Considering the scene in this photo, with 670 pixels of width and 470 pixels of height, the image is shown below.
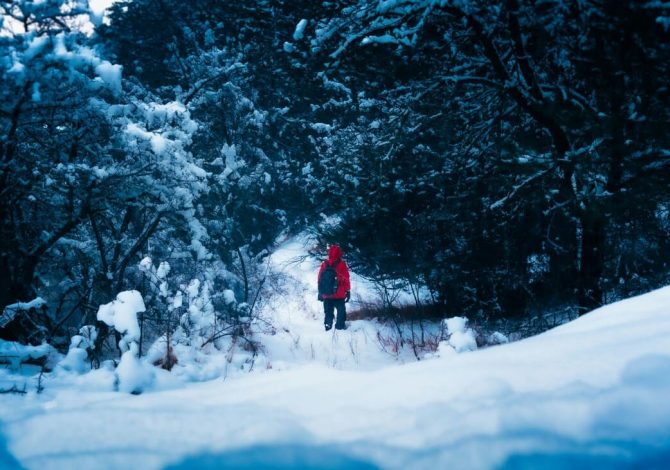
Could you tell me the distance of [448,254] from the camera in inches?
292

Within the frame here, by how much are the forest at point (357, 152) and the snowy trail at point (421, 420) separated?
242 cm

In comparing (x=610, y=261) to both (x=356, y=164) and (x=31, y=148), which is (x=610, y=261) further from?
(x=31, y=148)

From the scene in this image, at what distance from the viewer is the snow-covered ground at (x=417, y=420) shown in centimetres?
108

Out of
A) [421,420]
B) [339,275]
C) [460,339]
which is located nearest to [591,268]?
[460,339]

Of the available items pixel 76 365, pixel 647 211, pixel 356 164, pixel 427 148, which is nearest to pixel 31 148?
pixel 76 365

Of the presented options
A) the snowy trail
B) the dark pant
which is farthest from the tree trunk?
the snowy trail

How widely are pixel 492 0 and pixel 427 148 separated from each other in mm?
2840

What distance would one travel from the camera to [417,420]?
1.25m

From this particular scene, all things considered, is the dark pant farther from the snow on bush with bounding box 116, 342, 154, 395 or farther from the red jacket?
the snow on bush with bounding box 116, 342, 154, 395

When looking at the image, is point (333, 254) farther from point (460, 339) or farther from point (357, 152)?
point (460, 339)

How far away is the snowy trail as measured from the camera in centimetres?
109

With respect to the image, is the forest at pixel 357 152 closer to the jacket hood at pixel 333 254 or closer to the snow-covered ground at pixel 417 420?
the jacket hood at pixel 333 254

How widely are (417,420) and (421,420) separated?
0.04 feet

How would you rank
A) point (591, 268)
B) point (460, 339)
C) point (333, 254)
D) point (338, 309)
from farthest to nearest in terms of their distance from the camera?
point (338, 309) < point (333, 254) < point (591, 268) < point (460, 339)
